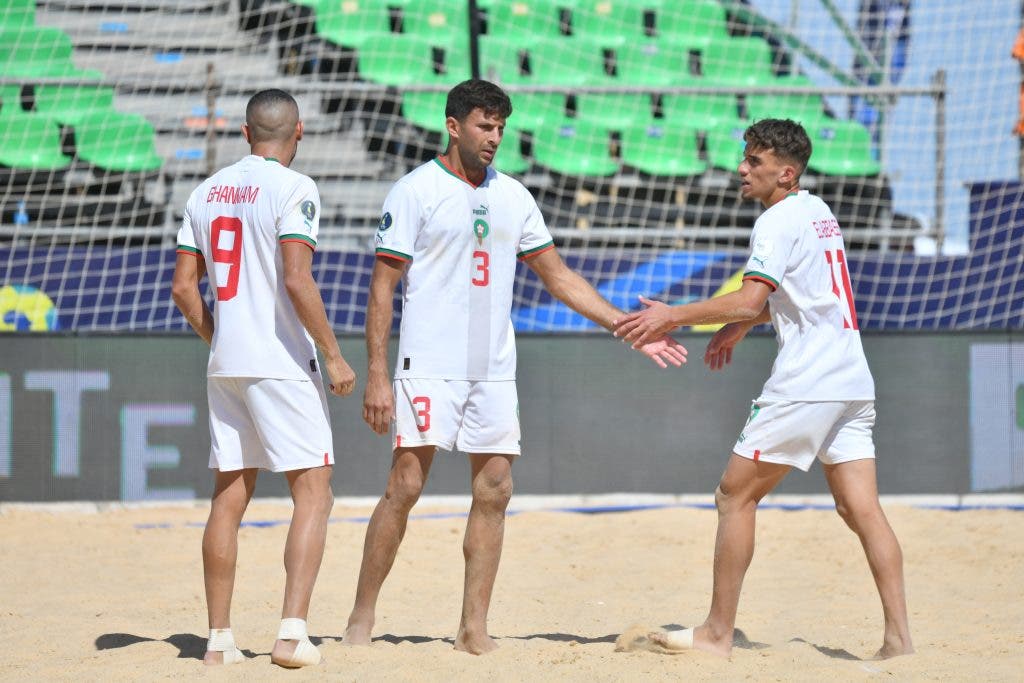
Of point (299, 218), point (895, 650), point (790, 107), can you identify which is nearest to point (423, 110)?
point (790, 107)

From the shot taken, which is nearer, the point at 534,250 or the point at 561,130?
the point at 534,250

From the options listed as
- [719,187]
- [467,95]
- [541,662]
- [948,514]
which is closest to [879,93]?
[719,187]

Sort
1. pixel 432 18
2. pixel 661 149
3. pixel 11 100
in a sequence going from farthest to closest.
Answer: pixel 432 18, pixel 661 149, pixel 11 100

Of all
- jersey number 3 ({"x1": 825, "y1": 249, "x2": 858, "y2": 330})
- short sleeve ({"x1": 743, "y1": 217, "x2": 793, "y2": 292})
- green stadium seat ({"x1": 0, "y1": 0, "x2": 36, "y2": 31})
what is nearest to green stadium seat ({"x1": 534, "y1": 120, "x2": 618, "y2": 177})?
green stadium seat ({"x1": 0, "y1": 0, "x2": 36, "y2": 31})

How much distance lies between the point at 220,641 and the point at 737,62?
10610 mm

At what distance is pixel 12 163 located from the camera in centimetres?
1030

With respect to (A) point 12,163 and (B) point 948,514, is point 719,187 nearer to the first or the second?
(B) point 948,514

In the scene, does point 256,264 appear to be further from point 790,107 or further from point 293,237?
point 790,107

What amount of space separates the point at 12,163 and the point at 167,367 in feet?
11.8

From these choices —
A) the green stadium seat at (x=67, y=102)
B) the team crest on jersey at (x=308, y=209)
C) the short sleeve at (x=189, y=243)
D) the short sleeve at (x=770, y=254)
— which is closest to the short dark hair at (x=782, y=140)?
the short sleeve at (x=770, y=254)

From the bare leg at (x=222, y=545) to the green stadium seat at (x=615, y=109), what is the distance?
27.5ft

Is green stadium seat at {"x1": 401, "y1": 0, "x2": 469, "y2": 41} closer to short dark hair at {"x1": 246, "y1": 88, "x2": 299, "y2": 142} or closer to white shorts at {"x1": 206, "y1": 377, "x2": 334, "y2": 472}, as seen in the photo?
short dark hair at {"x1": 246, "y1": 88, "x2": 299, "y2": 142}

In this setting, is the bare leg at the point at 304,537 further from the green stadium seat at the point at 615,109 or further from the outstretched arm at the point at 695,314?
the green stadium seat at the point at 615,109

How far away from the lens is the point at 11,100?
1030 centimetres
